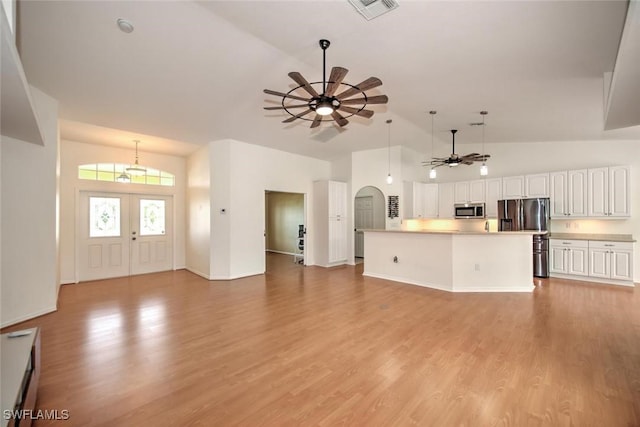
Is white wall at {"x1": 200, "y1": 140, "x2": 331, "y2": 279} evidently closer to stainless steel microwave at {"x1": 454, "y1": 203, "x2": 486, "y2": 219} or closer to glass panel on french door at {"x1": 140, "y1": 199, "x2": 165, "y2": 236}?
glass panel on french door at {"x1": 140, "y1": 199, "x2": 165, "y2": 236}

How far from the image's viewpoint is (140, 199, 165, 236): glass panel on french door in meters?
6.85

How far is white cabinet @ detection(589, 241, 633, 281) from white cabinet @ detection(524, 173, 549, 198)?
4.53ft

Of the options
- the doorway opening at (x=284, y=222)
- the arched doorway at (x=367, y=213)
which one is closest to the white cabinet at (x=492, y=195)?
the arched doorway at (x=367, y=213)

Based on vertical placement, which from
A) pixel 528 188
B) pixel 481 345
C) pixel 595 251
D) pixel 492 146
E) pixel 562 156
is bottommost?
pixel 481 345

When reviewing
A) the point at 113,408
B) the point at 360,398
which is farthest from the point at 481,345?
the point at 113,408

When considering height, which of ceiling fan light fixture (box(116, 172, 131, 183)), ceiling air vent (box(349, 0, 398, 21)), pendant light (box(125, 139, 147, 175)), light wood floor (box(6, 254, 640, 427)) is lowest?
light wood floor (box(6, 254, 640, 427))

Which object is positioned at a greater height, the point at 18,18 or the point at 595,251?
the point at 18,18

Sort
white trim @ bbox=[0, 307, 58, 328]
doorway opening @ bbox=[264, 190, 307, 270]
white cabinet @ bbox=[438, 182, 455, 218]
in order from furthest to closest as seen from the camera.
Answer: doorway opening @ bbox=[264, 190, 307, 270] < white cabinet @ bbox=[438, 182, 455, 218] < white trim @ bbox=[0, 307, 58, 328]

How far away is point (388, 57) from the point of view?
10.7 feet

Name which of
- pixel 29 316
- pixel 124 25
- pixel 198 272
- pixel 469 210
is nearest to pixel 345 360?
pixel 124 25

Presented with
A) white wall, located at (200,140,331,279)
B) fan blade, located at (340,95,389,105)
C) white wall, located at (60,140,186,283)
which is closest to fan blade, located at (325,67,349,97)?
fan blade, located at (340,95,389,105)

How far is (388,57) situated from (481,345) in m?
3.42

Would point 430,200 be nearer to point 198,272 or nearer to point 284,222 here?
point 284,222

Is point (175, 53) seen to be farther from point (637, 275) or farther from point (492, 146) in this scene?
point (637, 275)
